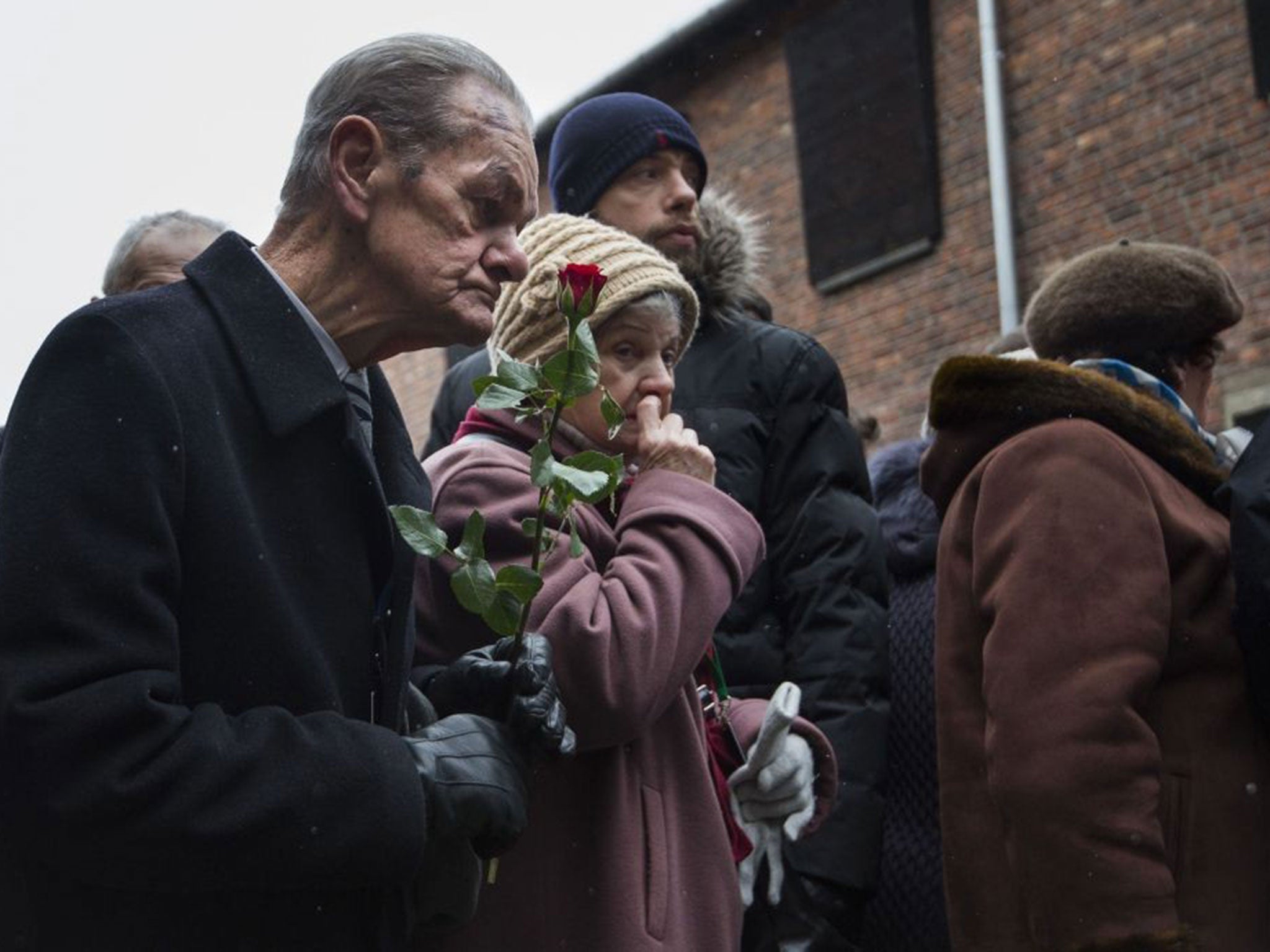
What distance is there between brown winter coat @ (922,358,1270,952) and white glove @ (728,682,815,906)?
0.33m

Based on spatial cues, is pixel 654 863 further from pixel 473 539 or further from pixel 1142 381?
pixel 1142 381

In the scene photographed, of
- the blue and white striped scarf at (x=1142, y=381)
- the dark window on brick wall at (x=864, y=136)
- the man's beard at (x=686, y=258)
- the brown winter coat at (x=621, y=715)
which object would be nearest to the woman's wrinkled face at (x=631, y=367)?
the brown winter coat at (x=621, y=715)

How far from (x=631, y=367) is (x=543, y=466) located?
0.80 meters

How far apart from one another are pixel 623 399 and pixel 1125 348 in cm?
120

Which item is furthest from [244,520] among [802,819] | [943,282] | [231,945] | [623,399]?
[943,282]

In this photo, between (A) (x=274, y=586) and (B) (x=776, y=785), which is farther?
(B) (x=776, y=785)

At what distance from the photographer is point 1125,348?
3.44 meters

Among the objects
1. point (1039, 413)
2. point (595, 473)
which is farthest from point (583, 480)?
point (1039, 413)

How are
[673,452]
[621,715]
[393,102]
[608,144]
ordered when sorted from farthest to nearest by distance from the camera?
[608,144] < [673,452] < [621,715] < [393,102]

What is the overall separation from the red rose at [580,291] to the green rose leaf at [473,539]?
25 cm

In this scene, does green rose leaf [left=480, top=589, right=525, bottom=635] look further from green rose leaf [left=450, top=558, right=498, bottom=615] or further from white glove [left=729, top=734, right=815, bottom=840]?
white glove [left=729, top=734, right=815, bottom=840]

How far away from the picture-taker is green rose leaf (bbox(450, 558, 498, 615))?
201cm

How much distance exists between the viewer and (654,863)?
7.88ft

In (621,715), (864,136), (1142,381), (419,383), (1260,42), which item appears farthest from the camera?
(419,383)
